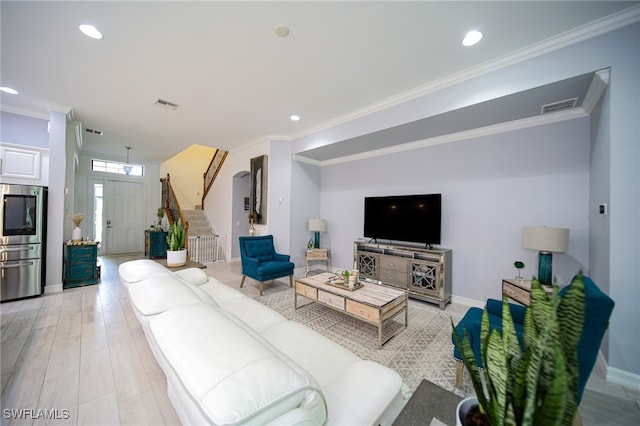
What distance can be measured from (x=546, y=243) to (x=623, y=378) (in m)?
1.22

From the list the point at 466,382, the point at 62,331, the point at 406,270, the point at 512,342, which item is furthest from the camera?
the point at 406,270

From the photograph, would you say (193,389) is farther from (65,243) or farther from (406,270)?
(65,243)

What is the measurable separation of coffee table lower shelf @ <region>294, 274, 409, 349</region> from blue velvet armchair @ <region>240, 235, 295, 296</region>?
88 cm

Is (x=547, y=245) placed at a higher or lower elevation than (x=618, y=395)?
higher

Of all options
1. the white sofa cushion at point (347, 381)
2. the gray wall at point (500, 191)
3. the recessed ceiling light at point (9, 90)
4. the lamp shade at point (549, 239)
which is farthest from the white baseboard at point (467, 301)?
the recessed ceiling light at point (9, 90)

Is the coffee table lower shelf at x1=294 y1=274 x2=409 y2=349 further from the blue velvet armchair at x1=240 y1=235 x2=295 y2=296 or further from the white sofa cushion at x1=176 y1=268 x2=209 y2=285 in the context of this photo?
the white sofa cushion at x1=176 y1=268 x2=209 y2=285

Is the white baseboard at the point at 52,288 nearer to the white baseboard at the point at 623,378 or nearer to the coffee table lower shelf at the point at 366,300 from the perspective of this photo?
the coffee table lower shelf at the point at 366,300

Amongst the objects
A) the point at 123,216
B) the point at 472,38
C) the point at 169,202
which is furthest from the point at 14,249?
the point at 472,38

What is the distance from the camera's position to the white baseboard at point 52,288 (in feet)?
12.2

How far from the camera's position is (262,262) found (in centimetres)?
434

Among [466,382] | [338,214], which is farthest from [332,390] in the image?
[338,214]

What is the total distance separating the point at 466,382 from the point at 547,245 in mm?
1778

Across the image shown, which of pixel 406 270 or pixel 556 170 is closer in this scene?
pixel 556 170

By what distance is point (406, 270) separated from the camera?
3.73m
